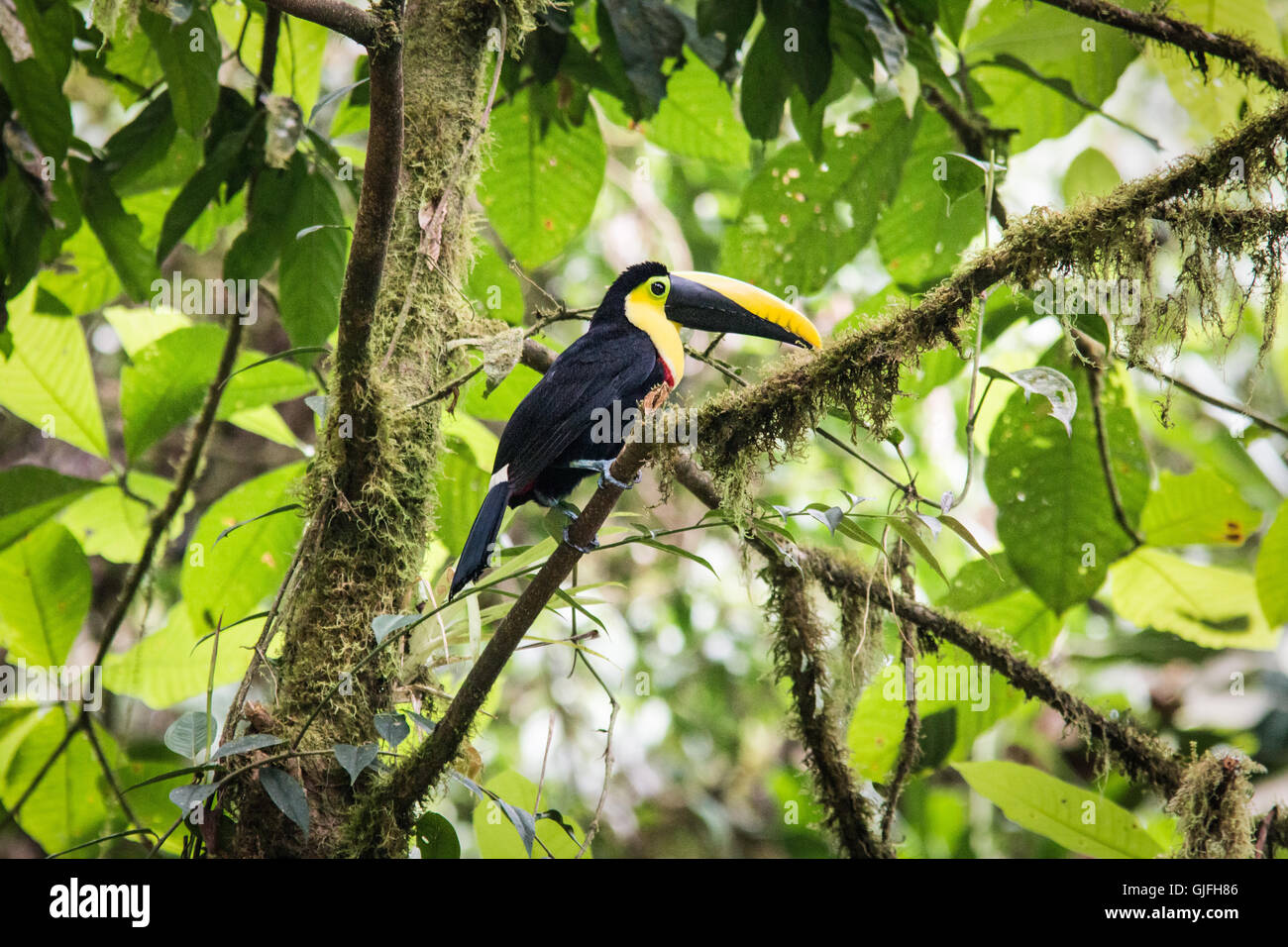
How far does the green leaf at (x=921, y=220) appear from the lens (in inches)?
126

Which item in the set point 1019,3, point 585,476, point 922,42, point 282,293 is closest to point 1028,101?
point 1019,3

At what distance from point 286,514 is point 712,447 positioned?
1.63 metres

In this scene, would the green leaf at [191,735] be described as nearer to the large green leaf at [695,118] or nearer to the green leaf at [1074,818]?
the green leaf at [1074,818]

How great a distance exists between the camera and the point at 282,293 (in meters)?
2.87

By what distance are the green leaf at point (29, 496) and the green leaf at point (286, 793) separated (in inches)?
56.2

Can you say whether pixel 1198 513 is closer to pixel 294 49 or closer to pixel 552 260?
pixel 552 260

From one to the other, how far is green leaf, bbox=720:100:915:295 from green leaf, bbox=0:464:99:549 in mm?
2046

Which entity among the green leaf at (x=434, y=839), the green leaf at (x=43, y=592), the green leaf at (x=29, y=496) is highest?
the green leaf at (x=29, y=496)

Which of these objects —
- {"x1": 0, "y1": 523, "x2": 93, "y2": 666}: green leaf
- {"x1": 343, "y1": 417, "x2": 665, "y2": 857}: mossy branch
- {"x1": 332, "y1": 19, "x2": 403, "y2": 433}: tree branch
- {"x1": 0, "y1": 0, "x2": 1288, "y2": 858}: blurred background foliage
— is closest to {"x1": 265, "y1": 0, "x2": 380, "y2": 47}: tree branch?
{"x1": 332, "y1": 19, "x2": 403, "y2": 433}: tree branch

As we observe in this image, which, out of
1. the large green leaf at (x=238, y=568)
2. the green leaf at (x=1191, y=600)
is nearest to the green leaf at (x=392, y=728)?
the large green leaf at (x=238, y=568)

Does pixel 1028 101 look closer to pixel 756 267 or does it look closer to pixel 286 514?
pixel 756 267

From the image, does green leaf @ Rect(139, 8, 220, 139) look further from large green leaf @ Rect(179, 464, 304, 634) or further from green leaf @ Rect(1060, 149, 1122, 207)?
green leaf @ Rect(1060, 149, 1122, 207)

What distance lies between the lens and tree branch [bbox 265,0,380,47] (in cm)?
185

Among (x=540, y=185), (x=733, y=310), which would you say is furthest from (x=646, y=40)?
(x=733, y=310)
